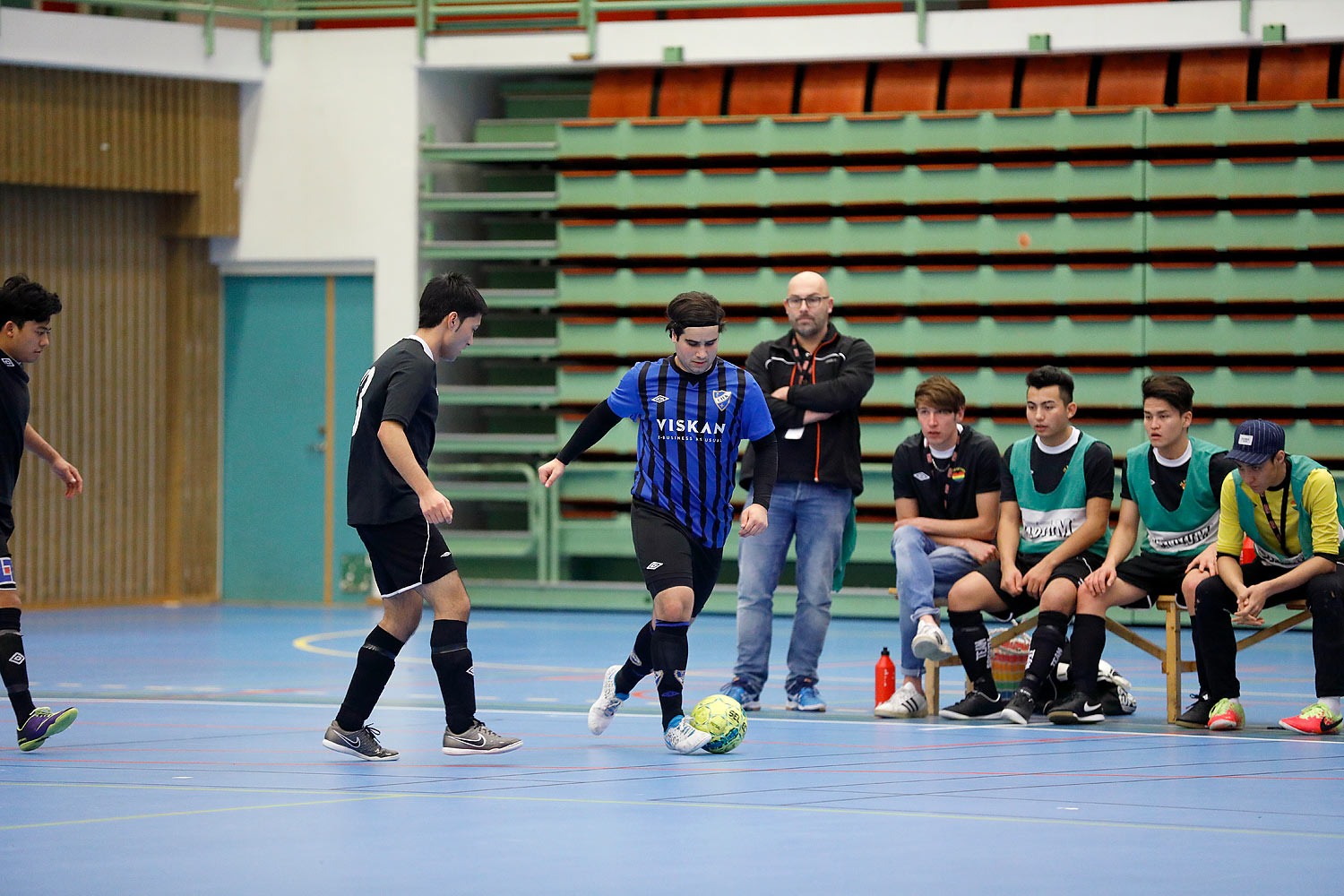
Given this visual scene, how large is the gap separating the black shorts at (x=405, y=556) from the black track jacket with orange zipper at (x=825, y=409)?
2.10 meters

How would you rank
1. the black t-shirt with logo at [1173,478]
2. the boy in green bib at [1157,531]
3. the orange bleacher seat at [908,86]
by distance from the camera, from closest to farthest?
1. the boy in green bib at [1157,531]
2. the black t-shirt with logo at [1173,478]
3. the orange bleacher seat at [908,86]

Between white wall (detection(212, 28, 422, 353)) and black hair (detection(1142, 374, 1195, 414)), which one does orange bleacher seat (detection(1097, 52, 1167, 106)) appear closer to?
white wall (detection(212, 28, 422, 353))

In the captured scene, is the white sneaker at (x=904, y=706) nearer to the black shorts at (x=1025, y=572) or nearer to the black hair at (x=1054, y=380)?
the black shorts at (x=1025, y=572)

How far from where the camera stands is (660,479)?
270 inches

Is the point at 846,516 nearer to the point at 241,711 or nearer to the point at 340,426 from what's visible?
the point at 241,711

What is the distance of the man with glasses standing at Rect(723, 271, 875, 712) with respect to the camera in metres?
8.10

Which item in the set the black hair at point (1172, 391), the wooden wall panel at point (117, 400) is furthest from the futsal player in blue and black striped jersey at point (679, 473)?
the wooden wall panel at point (117, 400)

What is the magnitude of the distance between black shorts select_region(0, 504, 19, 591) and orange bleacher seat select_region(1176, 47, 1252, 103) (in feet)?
30.6

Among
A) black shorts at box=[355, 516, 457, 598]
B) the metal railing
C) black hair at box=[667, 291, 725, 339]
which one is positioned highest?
the metal railing

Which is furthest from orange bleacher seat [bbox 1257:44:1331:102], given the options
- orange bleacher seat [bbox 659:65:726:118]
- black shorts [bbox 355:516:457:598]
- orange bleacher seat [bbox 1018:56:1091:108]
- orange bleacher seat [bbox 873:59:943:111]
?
black shorts [bbox 355:516:457:598]

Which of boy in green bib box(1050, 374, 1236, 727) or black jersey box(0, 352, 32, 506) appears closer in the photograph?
black jersey box(0, 352, 32, 506)

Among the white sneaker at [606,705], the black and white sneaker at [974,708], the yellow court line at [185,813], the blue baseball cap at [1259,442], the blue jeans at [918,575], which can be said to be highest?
the blue baseball cap at [1259,442]

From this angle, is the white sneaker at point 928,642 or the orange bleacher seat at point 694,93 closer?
the white sneaker at point 928,642

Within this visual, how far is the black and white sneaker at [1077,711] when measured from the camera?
7.38 meters
